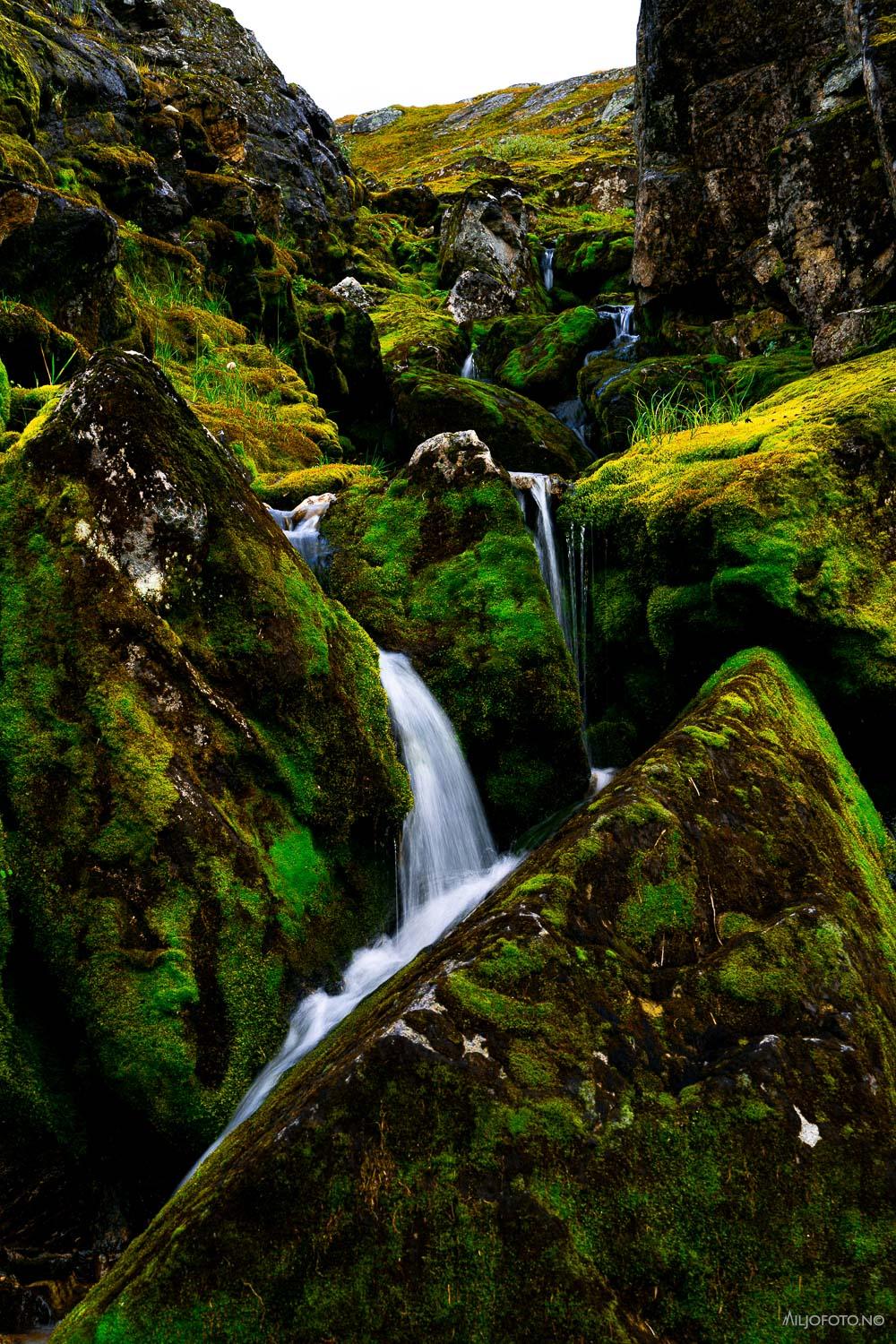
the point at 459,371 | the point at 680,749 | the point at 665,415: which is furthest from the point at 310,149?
the point at 680,749

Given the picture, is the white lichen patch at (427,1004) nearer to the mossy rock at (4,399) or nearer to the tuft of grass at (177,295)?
the mossy rock at (4,399)

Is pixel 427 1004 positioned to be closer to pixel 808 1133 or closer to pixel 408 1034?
pixel 408 1034

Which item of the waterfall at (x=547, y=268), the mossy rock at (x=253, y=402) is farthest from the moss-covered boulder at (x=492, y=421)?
the waterfall at (x=547, y=268)

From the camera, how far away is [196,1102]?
310 centimetres

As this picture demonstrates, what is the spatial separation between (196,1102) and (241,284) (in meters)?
14.3

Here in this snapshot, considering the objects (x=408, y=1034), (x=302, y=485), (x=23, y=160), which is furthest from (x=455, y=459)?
(x=23, y=160)

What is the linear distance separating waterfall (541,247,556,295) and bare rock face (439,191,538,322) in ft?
1.27

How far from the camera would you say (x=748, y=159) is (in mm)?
13086

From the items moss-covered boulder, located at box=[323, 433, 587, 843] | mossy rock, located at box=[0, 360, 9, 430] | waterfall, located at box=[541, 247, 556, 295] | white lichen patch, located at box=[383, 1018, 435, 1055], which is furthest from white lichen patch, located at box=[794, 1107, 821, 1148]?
waterfall, located at box=[541, 247, 556, 295]

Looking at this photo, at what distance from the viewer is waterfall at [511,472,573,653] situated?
6559 millimetres

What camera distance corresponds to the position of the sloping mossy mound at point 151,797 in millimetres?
3088

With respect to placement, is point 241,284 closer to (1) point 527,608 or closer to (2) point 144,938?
(1) point 527,608

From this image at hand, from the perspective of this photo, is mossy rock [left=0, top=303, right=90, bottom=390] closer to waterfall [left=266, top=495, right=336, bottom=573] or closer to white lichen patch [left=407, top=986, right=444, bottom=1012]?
waterfall [left=266, top=495, right=336, bottom=573]

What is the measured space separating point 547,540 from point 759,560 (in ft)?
6.94
